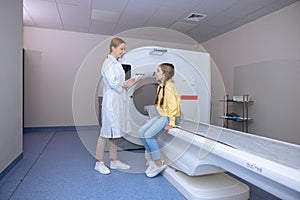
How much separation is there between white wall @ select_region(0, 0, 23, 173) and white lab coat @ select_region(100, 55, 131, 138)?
0.70 meters

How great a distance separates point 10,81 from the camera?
58.5 inches

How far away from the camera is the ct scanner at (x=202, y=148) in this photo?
73cm

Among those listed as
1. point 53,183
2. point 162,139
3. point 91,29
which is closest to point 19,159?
point 53,183

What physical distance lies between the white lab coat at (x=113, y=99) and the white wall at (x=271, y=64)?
1957mm

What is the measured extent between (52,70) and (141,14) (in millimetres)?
1743

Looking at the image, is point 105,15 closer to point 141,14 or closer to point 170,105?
point 141,14

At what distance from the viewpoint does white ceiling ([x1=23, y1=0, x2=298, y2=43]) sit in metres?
2.28

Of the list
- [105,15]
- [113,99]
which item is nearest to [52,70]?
[105,15]

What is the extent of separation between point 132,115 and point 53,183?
77cm

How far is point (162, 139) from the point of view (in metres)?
1.63

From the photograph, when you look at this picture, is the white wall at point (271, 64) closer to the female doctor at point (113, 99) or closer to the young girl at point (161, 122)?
the young girl at point (161, 122)

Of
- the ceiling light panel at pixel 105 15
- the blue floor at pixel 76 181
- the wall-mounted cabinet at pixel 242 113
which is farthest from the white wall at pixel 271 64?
the ceiling light panel at pixel 105 15

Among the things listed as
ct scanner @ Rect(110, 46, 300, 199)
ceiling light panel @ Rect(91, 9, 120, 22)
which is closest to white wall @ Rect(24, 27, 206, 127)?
ceiling light panel @ Rect(91, 9, 120, 22)

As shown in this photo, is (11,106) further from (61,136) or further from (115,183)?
(61,136)
